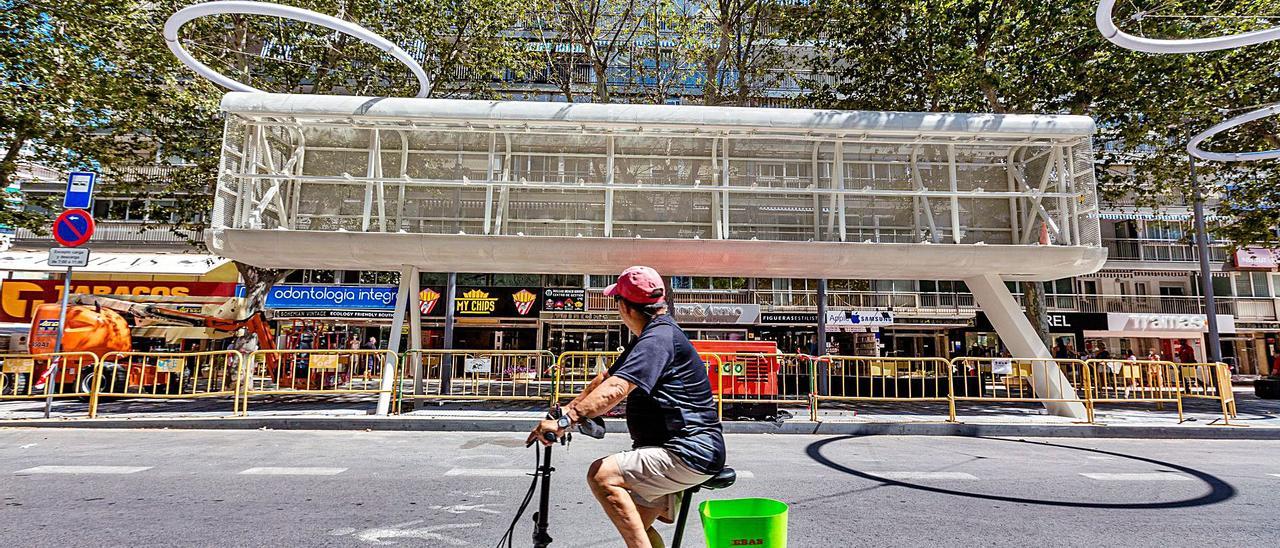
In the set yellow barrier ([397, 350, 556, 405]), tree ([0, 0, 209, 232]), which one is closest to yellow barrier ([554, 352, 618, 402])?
yellow barrier ([397, 350, 556, 405])

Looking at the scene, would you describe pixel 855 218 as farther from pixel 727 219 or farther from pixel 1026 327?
pixel 1026 327

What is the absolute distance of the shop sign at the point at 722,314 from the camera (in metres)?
26.9

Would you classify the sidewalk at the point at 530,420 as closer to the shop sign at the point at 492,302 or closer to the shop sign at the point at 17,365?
the shop sign at the point at 17,365

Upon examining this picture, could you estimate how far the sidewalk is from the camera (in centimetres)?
923

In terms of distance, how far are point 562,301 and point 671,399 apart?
79.5ft

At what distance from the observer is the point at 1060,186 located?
10648 mm

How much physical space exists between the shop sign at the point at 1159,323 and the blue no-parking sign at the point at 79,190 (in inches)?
1358

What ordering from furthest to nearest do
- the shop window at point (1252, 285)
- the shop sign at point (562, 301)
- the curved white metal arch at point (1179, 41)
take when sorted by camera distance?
the shop window at point (1252, 285), the shop sign at point (562, 301), the curved white metal arch at point (1179, 41)

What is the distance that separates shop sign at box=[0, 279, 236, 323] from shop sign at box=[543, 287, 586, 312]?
11.9 metres

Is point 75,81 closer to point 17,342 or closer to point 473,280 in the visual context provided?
point 17,342

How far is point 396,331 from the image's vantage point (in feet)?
35.4

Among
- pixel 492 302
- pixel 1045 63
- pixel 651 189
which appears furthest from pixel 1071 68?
pixel 492 302

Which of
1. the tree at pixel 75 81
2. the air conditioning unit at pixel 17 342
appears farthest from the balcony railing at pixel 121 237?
the tree at pixel 75 81

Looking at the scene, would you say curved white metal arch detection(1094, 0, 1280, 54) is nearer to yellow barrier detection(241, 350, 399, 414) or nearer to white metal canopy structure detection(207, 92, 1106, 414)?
white metal canopy structure detection(207, 92, 1106, 414)
